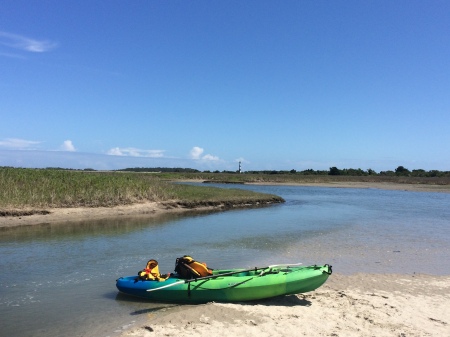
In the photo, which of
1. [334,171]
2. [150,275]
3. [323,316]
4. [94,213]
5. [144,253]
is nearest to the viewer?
[323,316]

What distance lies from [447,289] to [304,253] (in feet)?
17.6

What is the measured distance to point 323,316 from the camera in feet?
25.3

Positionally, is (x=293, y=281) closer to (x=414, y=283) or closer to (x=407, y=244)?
(x=414, y=283)

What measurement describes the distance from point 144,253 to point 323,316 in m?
8.06

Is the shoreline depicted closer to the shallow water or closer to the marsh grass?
the marsh grass

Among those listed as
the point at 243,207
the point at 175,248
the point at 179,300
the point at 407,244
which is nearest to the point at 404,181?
the point at 243,207

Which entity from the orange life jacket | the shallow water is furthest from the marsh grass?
the orange life jacket

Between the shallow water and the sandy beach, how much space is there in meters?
1.05

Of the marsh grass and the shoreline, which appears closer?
the shoreline

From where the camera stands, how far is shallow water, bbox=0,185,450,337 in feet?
27.7

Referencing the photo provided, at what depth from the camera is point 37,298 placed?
30.4 ft

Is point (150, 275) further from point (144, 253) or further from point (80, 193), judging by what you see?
point (80, 193)

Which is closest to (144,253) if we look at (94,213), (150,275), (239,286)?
(150,275)

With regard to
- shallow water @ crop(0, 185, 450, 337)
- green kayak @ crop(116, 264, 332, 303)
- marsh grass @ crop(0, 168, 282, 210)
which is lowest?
shallow water @ crop(0, 185, 450, 337)
